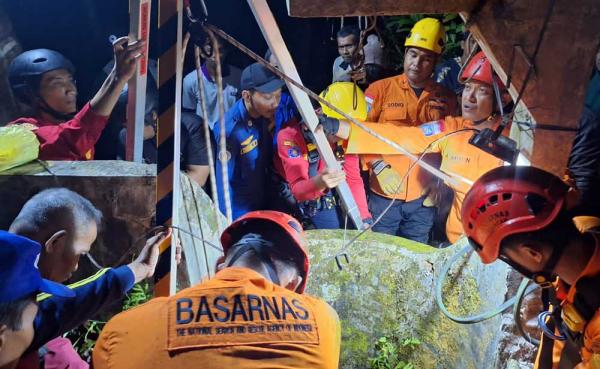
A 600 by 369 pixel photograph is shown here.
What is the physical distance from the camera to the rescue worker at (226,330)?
2.64 meters

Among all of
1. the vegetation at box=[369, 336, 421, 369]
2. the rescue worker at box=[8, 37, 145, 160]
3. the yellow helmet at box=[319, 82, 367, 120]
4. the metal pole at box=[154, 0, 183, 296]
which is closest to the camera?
the metal pole at box=[154, 0, 183, 296]

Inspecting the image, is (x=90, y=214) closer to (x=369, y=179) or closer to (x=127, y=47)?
(x=127, y=47)

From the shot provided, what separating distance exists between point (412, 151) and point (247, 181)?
3.43ft

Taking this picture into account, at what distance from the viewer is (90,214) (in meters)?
3.97

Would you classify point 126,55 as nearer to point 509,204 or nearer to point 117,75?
point 117,75

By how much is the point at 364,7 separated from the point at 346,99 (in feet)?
3.92

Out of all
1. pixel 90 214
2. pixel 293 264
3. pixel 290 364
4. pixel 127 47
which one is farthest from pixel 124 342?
pixel 127 47

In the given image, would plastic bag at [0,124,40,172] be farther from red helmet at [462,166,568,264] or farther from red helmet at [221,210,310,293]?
red helmet at [462,166,568,264]

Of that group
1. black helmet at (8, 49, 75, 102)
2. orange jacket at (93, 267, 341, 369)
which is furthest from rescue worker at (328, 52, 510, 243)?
black helmet at (8, 49, 75, 102)

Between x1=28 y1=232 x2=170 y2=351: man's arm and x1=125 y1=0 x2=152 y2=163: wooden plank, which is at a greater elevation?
x1=125 y1=0 x2=152 y2=163: wooden plank

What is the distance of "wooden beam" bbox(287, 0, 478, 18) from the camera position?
108 inches

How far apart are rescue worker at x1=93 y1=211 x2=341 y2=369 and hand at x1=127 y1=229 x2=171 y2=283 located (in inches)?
42.4

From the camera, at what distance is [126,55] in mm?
3783

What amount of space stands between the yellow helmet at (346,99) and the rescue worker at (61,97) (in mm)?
1158
